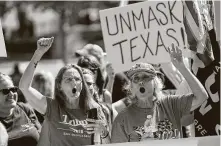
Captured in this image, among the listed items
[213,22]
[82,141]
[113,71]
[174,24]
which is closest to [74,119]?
[82,141]

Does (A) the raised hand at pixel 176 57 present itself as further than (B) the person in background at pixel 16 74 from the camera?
Yes

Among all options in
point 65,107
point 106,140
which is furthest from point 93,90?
point 106,140

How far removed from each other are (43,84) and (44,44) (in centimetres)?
21

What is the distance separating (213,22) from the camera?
10.2 feet

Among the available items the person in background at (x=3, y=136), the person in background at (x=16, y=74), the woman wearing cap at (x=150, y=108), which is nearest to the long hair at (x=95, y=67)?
the woman wearing cap at (x=150, y=108)

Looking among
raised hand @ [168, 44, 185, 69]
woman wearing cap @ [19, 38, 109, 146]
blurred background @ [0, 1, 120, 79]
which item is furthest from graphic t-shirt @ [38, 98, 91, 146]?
raised hand @ [168, 44, 185, 69]

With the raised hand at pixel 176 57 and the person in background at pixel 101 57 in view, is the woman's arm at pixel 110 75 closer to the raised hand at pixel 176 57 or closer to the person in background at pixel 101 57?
the person in background at pixel 101 57

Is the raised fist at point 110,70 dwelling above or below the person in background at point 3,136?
above

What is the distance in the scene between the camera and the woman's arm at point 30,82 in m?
2.85

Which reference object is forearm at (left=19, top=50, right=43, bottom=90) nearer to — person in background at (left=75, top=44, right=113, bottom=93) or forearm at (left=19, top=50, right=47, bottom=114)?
forearm at (left=19, top=50, right=47, bottom=114)

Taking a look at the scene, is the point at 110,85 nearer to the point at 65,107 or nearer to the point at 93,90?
the point at 93,90

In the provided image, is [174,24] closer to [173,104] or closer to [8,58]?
[173,104]

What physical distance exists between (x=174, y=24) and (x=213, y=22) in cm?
24

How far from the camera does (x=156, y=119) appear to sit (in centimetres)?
298
